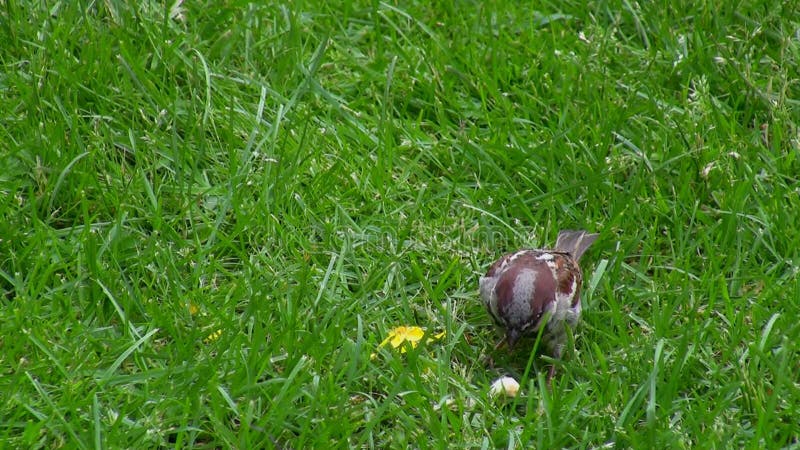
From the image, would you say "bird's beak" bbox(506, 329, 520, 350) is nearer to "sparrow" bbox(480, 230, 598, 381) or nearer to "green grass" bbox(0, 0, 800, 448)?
"sparrow" bbox(480, 230, 598, 381)

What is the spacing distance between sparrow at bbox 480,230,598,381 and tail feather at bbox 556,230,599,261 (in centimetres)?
14

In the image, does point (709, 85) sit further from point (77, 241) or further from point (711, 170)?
point (77, 241)

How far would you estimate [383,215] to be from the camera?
5.77 m

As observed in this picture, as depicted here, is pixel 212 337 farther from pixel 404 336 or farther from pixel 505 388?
pixel 505 388

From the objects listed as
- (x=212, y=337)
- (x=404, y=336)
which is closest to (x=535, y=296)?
(x=404, y=336)

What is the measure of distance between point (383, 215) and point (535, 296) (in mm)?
973

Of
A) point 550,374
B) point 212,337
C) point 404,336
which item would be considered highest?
point 212,337

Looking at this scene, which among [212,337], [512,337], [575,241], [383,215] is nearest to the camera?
[212,337]

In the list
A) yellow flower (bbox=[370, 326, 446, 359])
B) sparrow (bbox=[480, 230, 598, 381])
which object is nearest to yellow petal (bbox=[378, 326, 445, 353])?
yellow flower (bbox=[370, 326, 446, 359])

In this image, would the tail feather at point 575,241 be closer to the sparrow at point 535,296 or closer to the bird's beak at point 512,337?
the sparrow at point 535,296

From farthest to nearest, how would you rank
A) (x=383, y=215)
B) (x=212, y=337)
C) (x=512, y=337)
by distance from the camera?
(x=383, y=215)
(x=512, y=337)
(x=212, y=337)

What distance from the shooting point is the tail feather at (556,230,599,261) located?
557 centimetres

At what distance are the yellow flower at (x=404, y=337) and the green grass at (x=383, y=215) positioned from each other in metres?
0.04

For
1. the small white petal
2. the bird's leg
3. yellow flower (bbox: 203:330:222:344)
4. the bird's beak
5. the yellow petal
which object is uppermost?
yellow flower (bbox: 203:330:222:344)
